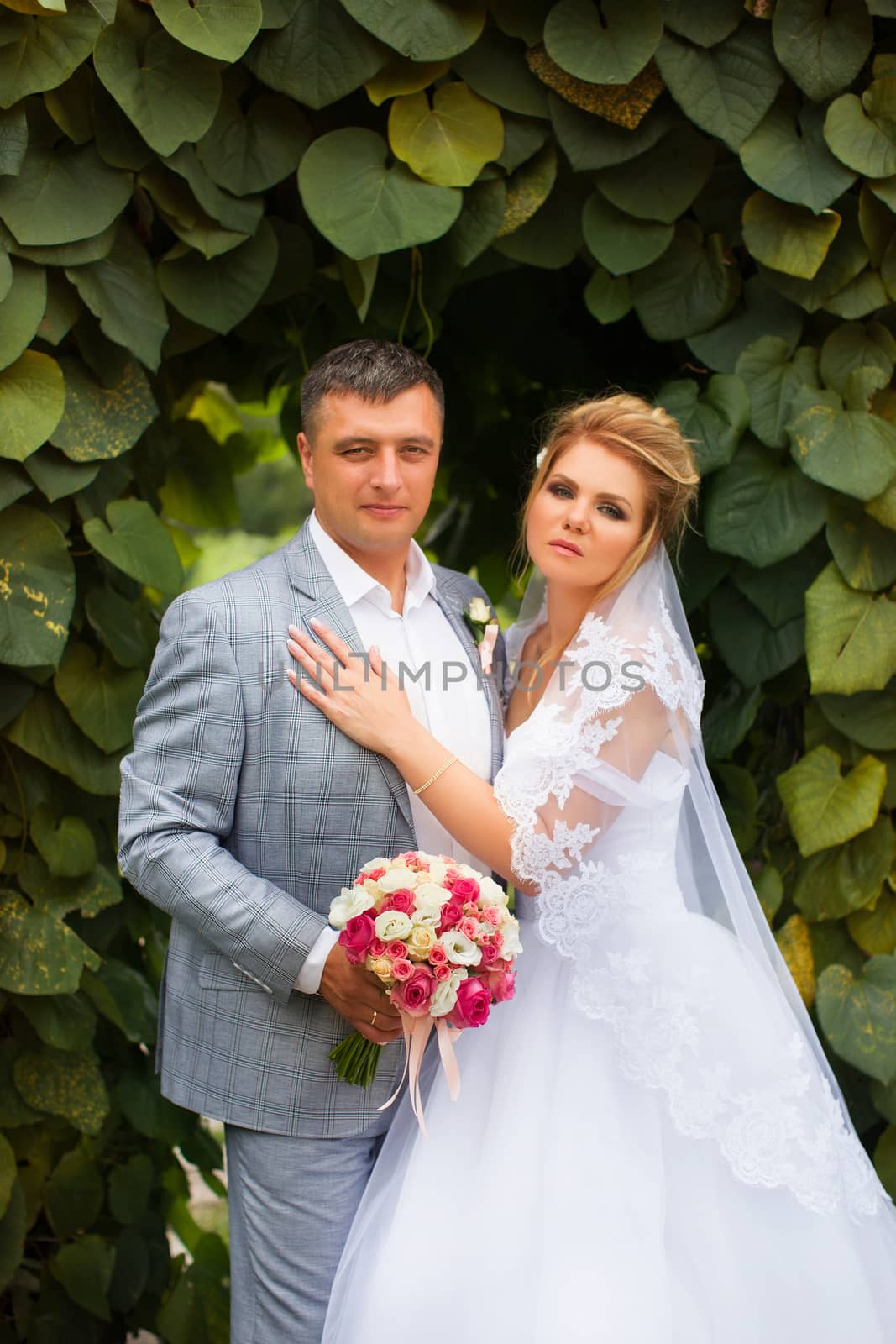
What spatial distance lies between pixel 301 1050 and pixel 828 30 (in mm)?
2115

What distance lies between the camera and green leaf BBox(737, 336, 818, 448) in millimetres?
2461

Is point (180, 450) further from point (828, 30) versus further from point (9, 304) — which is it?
point (828, 30)

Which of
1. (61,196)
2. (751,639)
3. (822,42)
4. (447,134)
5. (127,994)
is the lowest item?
(127,994)

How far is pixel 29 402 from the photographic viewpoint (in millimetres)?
2180

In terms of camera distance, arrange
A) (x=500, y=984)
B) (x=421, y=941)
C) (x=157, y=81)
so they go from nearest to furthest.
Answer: (x=421, y=941), (x=500, y=984), (x=157, y=81)

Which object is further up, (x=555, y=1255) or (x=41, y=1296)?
(x=555, y=1255)

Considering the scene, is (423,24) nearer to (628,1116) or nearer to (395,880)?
(395,880)

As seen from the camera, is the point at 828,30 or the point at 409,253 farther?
the point at 409,253

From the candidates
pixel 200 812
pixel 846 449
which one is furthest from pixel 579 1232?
pixel 846 449

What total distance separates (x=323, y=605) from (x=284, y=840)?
1.37 feet

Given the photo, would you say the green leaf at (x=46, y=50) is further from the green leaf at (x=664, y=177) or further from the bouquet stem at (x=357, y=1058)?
the bouquet stem at (x=357, y=1058)

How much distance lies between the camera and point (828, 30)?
2.30 meters

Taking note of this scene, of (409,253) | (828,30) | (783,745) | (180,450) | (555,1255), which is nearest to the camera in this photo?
(555,1255)

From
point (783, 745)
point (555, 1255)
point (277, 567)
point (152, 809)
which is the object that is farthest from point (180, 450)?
point (555, 1255)
